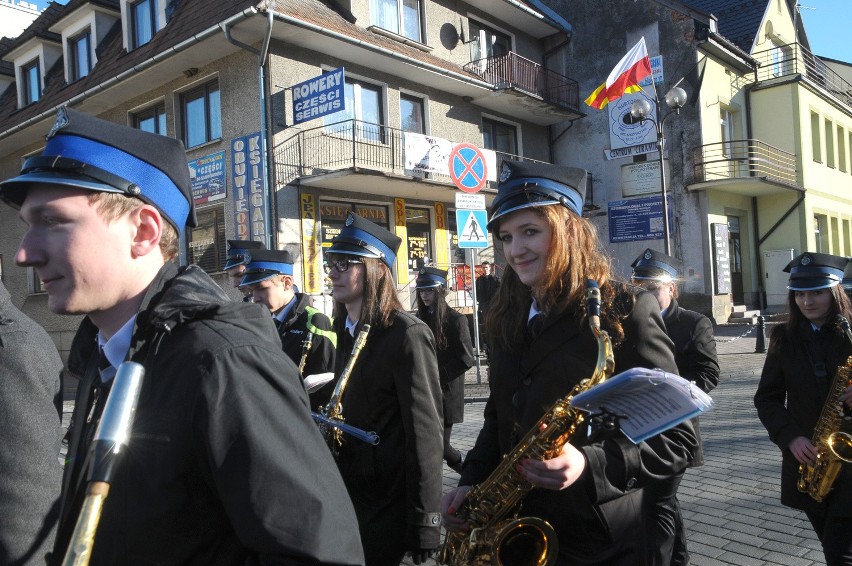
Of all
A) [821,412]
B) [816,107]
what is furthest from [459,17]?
[821,412]

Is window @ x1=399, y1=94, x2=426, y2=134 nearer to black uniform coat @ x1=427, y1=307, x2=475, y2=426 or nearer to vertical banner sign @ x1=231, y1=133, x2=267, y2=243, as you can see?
vertical banner sign @ x1=231, y1=133, x2=267, y2=243

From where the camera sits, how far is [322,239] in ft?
54.7

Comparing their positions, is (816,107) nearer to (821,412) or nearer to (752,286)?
(752,286)

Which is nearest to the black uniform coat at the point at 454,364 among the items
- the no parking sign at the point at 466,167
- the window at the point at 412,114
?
the no parking sign at the point at 466,167

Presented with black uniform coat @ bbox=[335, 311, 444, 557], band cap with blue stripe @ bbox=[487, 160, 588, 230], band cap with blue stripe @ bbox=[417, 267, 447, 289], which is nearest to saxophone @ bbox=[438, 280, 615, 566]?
band cap with blue stripe @ bbox=[487, 160, 588, 230]

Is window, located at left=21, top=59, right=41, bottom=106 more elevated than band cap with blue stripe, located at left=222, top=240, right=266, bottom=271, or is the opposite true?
window, located at left=21, top=59, right=41, bottom=106

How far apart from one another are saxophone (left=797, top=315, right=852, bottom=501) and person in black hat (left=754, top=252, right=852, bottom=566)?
2 centimetres

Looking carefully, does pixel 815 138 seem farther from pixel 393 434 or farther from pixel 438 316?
pixel 393 434

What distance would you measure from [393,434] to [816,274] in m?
2.63

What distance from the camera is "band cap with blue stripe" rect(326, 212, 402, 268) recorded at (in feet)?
11.8

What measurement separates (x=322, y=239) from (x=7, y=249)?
511 inches

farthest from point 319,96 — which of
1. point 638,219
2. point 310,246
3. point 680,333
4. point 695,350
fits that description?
point 695,350

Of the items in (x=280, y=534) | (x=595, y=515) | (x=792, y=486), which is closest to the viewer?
(x=280, y=534)

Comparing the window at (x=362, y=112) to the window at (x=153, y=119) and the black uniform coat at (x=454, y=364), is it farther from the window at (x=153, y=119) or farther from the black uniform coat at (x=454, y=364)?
the black uniform coat at (x=454, y=364)
